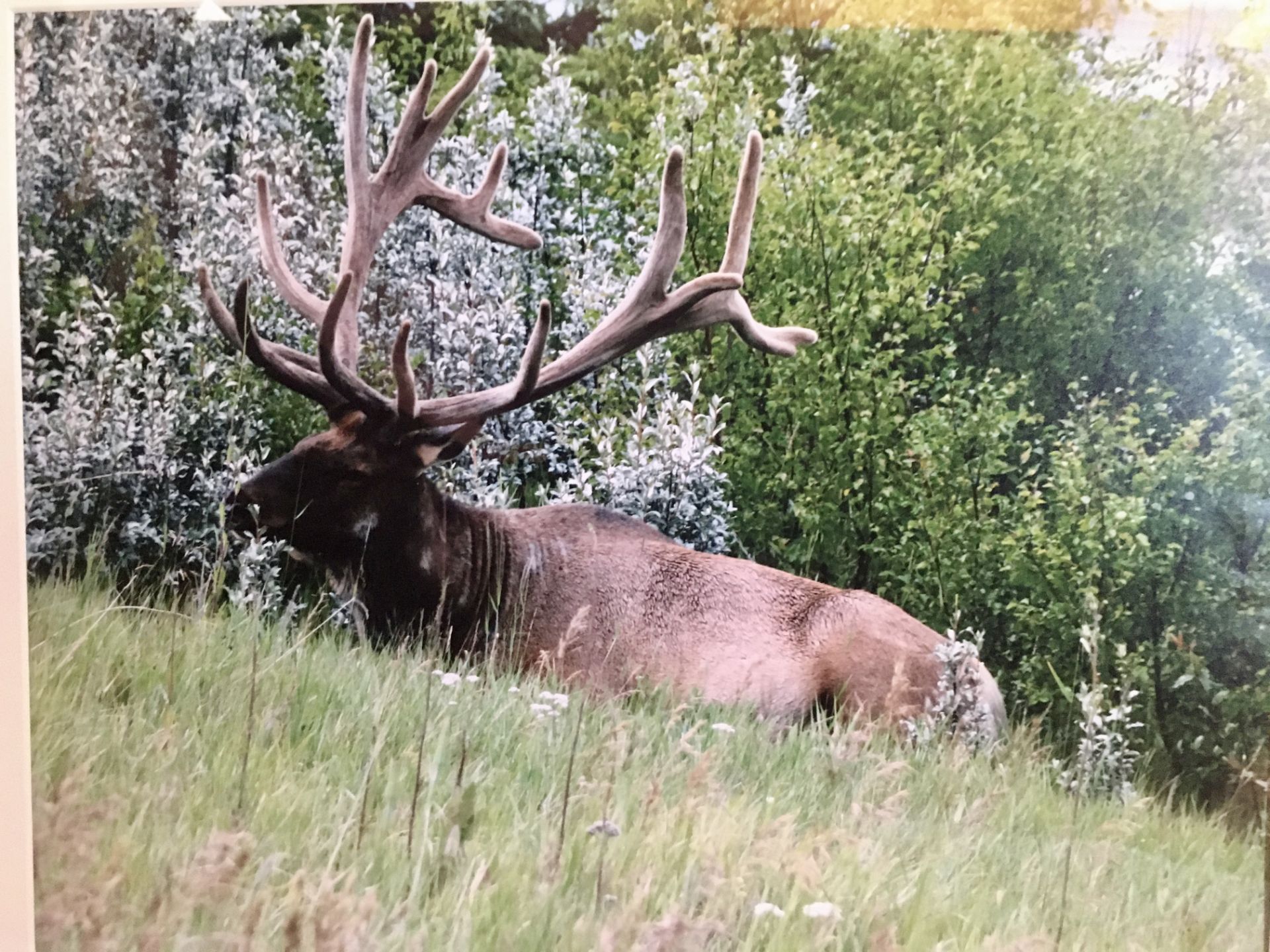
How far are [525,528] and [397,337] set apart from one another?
0.34m

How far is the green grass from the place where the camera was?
1290 millimetres

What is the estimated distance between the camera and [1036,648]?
1316 mm

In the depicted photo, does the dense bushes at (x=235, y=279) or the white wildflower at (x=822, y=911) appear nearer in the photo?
the white wildflower at (x=822, y=911)

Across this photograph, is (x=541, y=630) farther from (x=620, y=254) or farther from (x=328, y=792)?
(x=620, y=254)

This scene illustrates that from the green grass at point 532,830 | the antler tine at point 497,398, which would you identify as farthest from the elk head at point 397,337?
the green grass at point 532,830

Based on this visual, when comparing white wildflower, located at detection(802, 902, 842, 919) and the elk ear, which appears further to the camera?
the elk ear

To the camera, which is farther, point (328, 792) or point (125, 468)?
point (125, 468)

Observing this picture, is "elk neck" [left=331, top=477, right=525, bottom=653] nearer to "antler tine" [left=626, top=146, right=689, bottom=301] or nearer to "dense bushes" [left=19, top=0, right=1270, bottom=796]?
"dense bushes" [left=19, top=0, right=1270, bottom=796]

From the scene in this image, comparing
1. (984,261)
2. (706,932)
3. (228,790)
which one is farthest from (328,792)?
(984,261)

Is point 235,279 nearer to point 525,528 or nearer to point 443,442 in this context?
point 443,442

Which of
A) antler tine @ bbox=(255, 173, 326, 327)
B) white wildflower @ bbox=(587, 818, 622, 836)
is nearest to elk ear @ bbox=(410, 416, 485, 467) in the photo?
antler tine @ bbox=(255, 173, 326, 327)

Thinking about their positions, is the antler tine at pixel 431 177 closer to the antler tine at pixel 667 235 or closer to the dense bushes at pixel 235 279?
the dense bushes at pixel 235 279

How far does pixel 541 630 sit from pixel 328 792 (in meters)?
0.38

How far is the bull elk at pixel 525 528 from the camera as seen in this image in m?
1.38
